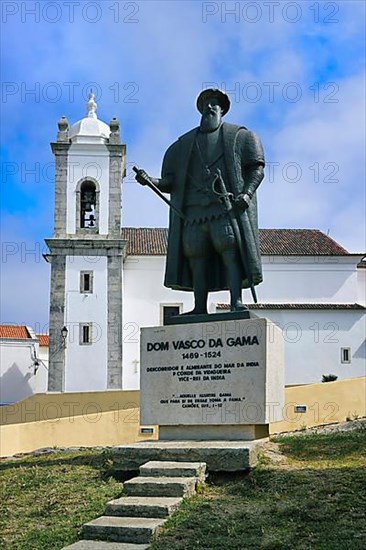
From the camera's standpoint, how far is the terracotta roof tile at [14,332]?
36681 mm

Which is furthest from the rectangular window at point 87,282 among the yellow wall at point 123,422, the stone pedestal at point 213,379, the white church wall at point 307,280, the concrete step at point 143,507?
the concrete step at point 143,507

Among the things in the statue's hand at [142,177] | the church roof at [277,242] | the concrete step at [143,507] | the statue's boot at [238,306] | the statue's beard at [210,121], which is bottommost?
the concrete step at [143,507]

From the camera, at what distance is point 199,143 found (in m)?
8.56

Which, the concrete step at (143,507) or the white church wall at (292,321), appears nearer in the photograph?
the concrete step at (143,507)

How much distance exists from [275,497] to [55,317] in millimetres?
24365

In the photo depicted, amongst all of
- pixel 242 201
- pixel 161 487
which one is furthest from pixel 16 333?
pixel 161 487

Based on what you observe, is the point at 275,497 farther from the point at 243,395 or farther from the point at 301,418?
the point at 301,418

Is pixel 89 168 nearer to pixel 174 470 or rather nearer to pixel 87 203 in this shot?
pixel 87 203

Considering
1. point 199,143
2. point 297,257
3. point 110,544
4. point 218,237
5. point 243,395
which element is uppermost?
point 297,257

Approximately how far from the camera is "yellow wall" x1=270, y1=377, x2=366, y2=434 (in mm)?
14641

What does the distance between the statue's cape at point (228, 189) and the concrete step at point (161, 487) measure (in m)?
2.83

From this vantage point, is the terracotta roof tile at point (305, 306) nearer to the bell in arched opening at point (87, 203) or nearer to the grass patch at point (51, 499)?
the bell in arched opening at point (87, 203)

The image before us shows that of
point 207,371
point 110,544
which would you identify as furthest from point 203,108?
point 110,544

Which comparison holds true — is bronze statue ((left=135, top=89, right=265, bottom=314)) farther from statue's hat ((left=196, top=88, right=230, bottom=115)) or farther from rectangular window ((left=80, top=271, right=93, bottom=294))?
rectangular window ((left=80, top=271, right=93, bottom=294))
